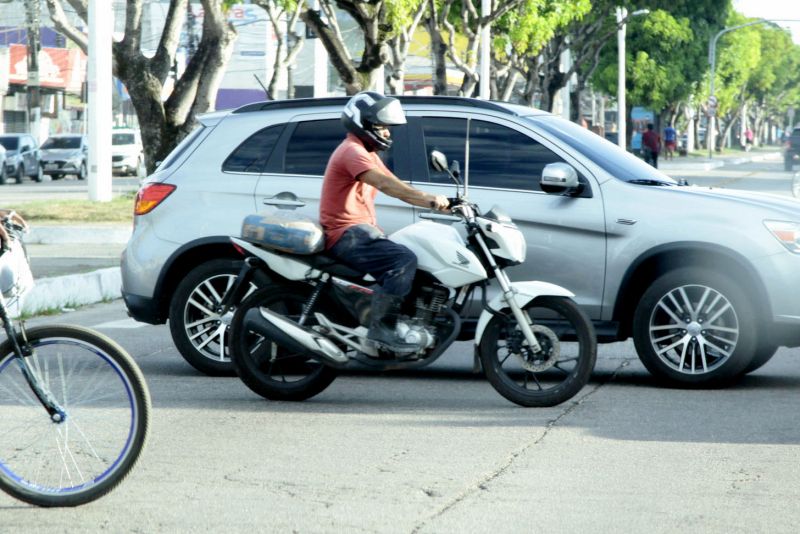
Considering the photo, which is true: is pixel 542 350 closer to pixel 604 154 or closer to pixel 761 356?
pixel 604 154

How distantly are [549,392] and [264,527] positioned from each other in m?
2.91

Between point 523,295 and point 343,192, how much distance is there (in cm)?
111

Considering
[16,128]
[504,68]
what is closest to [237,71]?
[16,128]

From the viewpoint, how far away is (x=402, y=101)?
9.26 m

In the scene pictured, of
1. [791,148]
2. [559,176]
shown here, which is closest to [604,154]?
[559,176]

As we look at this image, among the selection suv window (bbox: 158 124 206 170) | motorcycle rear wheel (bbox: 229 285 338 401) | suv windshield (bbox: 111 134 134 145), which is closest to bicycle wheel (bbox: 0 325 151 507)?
motorcycle rear wheel (bbox: 229 285 338 401)

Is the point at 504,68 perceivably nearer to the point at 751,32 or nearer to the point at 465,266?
the point at 465,266

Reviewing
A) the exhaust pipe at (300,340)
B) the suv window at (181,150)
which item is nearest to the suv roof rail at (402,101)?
the suv window at (181,150)

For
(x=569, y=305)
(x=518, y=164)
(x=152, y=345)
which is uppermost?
(x=518, y=164)

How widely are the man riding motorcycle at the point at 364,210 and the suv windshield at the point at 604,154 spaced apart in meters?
1.48

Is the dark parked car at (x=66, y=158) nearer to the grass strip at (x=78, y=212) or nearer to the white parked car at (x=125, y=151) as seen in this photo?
the white parked car at (x=125, y=151)

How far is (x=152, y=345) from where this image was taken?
35.2 ft

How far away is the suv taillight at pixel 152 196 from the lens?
9.27m

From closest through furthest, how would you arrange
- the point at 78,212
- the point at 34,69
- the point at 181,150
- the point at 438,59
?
the point at 181,150 < the point at 78,212 < the point at 438,59 < the point at 34,69
